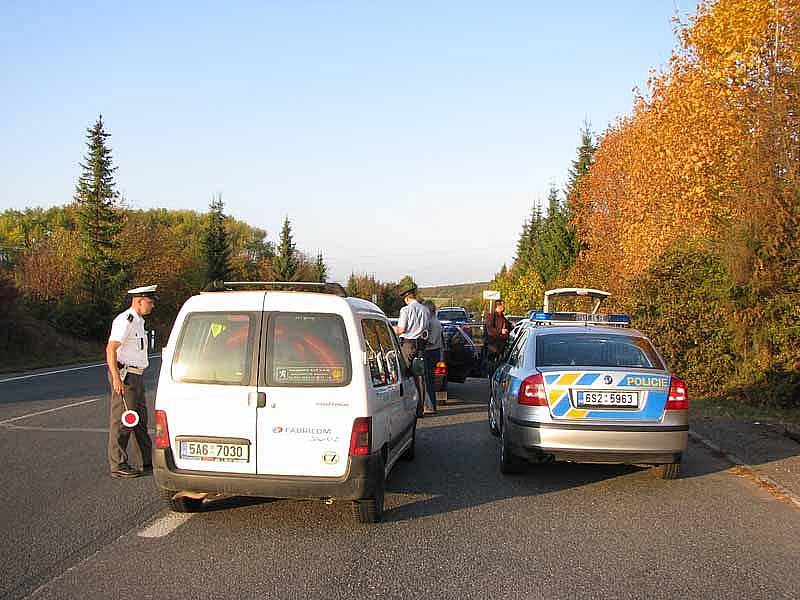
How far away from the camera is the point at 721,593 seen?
4.87 metres

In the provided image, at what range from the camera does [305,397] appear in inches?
237

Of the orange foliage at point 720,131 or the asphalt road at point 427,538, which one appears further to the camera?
the orange foliage at point 720,131

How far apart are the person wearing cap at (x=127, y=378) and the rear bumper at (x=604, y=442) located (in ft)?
12.9

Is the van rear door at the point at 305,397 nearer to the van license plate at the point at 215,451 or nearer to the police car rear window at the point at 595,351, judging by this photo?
the van license plate at the point at 215,451

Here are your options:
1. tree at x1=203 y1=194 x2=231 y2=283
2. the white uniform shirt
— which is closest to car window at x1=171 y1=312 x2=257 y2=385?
the white uniform shirt

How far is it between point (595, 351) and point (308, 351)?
3580mm

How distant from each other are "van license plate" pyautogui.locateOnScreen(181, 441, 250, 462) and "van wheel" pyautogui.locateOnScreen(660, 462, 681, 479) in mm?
4456

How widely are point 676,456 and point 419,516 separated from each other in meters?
2.89

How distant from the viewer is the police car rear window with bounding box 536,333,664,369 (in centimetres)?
823

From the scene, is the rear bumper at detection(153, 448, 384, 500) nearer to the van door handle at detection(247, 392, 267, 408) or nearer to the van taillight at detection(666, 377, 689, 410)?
the van door handle at detection(247, 392, 267, 408)

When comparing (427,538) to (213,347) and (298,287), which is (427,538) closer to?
(213,347)

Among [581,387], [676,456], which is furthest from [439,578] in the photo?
[676,456]

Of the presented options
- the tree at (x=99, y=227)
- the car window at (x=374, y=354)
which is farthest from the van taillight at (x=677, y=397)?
the tree at (x=99, y=227)

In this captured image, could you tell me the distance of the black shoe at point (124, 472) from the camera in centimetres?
790
